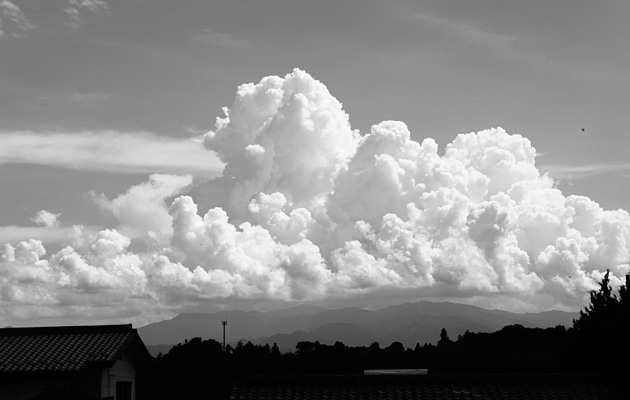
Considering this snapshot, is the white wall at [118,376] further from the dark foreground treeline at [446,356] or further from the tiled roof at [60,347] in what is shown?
the dark foreground treeline at [446,356]

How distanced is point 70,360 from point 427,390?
1684cm

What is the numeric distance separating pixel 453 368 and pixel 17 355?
59139mm

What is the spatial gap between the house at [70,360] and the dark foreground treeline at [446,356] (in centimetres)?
2001

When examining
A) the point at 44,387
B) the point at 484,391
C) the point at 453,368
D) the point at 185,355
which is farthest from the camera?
the point at 185,355

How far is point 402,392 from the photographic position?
23.3 meters


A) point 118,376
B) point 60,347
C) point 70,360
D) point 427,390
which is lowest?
point 427,390

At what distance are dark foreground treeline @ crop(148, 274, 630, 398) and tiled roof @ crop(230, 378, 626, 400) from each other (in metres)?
24.2

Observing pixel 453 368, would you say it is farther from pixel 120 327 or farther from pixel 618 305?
pixel 120 327

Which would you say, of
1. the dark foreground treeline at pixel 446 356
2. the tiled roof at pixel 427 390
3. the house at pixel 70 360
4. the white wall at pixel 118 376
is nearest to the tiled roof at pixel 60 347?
the house at pixel 70 360

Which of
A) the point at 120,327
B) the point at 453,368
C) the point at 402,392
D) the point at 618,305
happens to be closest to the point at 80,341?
the point at 120,327

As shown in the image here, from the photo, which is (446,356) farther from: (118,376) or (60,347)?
(60,347)

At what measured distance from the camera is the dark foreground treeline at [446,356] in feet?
177

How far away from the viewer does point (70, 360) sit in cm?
3331

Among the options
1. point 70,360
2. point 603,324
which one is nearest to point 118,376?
point 70,360
